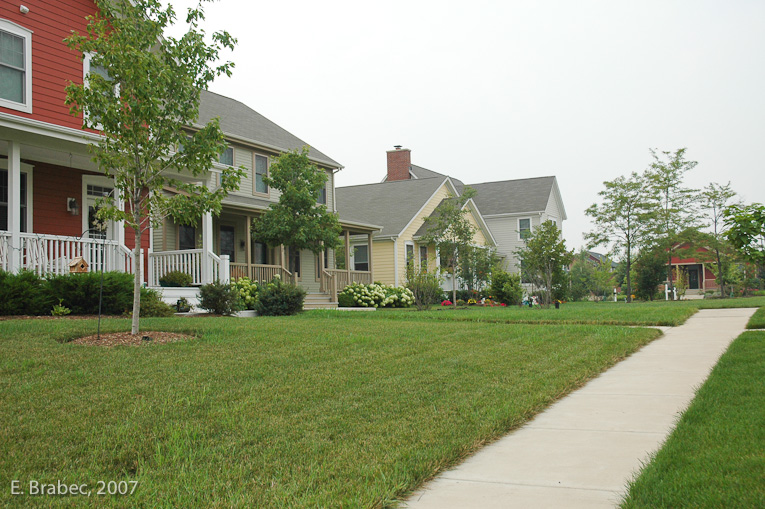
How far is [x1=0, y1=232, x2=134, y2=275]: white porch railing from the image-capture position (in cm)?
1148

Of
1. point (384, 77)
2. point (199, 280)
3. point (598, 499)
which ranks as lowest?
point (598, 499)

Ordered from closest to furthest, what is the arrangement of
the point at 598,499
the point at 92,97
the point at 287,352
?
the point at 598,499 < the point at 287,352 < the point at 92,97

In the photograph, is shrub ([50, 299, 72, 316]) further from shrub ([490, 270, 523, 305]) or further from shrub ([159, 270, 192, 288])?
shrub ([490, 270, 523, 305])

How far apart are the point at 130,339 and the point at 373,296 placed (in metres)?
15.5

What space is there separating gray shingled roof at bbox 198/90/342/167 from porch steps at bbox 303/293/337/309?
17.3 feet

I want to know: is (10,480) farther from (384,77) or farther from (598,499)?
(384,77)

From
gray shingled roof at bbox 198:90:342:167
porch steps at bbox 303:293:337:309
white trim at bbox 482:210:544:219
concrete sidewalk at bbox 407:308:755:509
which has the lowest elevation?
concrete sidewalk at bbox 407:308:755:509

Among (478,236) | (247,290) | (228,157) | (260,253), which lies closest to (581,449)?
(247,290)

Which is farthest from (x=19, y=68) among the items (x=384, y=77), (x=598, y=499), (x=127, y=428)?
(x=598, y=499)

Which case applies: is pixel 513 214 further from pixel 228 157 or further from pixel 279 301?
pixel 279 301

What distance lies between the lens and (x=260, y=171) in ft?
74.4

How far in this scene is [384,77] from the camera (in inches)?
691

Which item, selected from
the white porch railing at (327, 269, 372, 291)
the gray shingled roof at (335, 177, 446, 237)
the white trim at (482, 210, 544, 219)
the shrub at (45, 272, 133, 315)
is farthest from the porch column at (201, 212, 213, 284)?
the white trim at (482, 210, 544, 219)

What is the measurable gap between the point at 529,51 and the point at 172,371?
45.0ft
